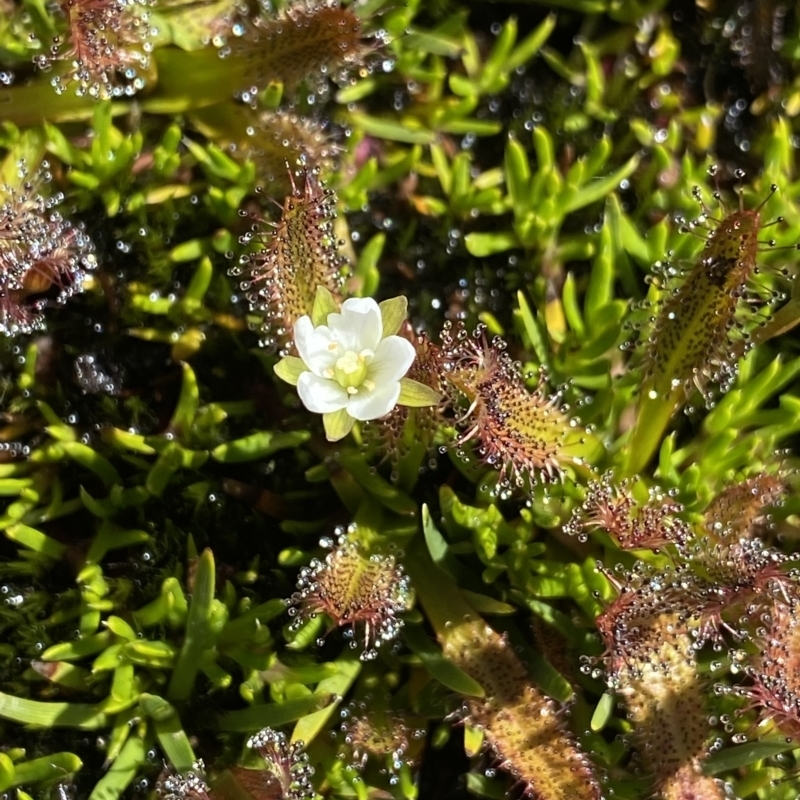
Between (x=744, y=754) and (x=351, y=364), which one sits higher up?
(x=351, y=364)

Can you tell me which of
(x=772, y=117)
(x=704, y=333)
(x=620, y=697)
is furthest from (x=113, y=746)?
(x=772, y=117)

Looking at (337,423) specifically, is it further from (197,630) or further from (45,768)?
(45,768)

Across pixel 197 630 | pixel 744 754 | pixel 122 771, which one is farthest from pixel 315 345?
pixel 744 754

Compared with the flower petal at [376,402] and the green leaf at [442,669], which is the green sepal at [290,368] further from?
the green leaf at [442,669]

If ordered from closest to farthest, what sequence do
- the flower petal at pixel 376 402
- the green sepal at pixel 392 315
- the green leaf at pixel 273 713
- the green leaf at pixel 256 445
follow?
the flower petal at pixel 376 402, the green sepal at pixel 392 315, the green leaf at pixel 273 713, the green leaf at pixel 256 445

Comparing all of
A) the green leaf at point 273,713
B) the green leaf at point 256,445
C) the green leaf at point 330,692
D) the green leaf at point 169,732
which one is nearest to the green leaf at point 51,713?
the green leaf at point 169,732

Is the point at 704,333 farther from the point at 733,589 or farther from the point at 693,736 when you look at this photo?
the point at 693,736
